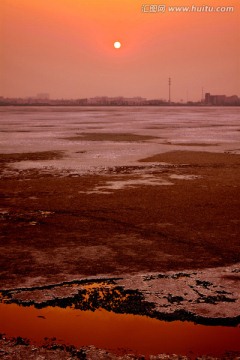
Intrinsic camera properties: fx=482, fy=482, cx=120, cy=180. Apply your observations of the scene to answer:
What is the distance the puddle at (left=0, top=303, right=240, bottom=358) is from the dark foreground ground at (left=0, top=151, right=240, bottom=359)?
37 cm

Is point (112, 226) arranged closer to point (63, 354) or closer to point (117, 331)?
point (117, 331)

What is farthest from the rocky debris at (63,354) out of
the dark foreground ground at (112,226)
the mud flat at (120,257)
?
the dark foreground ground at (112,226)

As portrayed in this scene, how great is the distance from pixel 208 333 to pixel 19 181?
7.82 metres

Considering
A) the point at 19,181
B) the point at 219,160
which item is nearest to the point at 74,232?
the point at 19,181

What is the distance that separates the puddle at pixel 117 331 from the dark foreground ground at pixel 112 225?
0.37 metres

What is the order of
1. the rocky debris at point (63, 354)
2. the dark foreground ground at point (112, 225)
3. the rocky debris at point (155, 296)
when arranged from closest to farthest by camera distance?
the rocky debris at point (63, 354), the rocky debris at point (155, 296), the dark foreground ground at point (112, 225)

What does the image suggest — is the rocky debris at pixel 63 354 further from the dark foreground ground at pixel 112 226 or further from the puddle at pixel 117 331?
the dark foreground ground at pixel 112 226

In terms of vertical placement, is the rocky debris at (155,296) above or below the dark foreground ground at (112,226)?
below

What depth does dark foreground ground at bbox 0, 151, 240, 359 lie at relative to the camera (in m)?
5.34

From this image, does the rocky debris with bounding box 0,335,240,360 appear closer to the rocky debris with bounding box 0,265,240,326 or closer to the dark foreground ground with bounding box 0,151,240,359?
the dark foreground ground with bounding box 0,151,240,359

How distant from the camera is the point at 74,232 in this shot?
264 inches

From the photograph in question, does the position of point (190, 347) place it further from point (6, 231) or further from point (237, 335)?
point (6, 231)

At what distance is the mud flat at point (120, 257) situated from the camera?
3.86 meters

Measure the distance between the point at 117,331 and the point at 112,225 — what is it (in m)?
3.23
